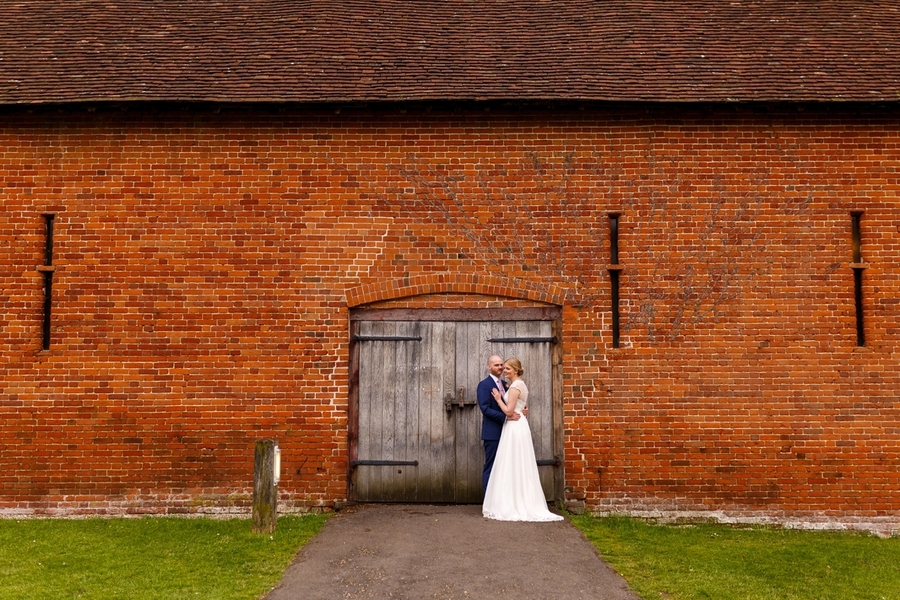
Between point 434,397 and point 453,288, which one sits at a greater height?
point 453,288

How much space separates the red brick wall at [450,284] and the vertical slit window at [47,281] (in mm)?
81

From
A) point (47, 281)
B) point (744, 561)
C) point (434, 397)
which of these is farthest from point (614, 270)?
point (47, 281)

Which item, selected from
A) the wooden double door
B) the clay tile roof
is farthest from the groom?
the clay tile roof

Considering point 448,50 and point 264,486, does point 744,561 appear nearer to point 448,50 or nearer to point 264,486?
point 264,486

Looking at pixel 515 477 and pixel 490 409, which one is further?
pixel 490 409

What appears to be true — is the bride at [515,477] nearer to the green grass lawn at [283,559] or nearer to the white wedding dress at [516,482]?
the white wedding dress at [516,482]

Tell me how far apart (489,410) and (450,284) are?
1555 millimetres

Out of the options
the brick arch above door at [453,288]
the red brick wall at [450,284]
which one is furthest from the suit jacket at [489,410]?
the brick arch above door at [453,288]

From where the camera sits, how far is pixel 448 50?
28.7 ft

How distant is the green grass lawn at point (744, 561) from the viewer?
5562 millimetres

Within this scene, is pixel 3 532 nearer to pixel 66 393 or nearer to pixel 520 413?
pixel 66 393

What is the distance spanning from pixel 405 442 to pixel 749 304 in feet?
14.3

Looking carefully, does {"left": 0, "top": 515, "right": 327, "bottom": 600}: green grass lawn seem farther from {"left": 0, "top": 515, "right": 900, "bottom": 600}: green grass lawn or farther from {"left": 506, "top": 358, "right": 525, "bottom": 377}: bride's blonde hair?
{"left": 506, "top": 358, "right": 525, "bottom": 377}: bride's blonde hair

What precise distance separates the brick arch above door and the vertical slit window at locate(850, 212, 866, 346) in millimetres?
3441
